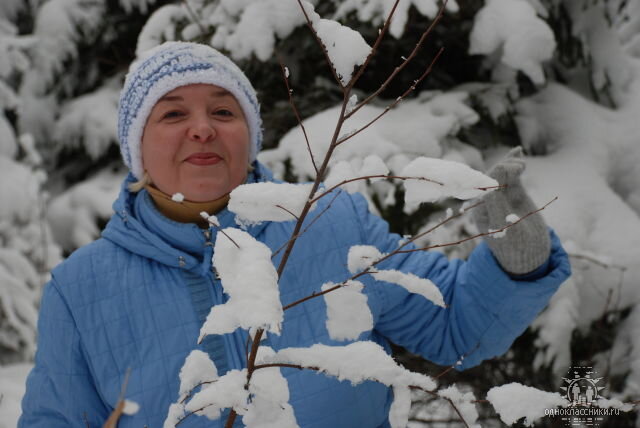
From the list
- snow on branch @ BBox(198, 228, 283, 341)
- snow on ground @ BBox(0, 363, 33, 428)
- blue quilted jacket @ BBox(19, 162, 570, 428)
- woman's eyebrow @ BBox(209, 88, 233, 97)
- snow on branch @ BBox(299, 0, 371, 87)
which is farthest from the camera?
snow on ground @ BBox(0, 363, 33, 428)

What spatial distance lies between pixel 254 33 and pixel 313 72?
2.16ft

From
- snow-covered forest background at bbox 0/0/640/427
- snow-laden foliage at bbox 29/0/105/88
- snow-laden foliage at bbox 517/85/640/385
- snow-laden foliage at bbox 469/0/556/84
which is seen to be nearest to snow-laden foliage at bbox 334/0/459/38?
snow-covered forest background at bbox 0/0/640/427

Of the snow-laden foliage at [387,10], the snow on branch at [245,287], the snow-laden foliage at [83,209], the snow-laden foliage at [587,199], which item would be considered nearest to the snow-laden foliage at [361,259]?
the snow on branch at [245,287]

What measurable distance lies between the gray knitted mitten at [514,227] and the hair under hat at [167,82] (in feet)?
2.46

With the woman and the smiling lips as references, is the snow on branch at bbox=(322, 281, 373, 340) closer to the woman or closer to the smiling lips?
the woman

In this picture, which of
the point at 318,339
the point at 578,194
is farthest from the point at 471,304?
the point at 578,194

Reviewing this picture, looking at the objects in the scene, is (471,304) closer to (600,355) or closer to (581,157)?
(600,355)

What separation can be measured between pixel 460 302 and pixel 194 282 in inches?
29.9

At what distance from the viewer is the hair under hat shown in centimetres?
163

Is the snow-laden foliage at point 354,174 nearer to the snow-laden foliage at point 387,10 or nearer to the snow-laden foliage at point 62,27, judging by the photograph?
the snow-laden foliage at point 387,10

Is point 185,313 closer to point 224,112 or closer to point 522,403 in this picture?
point 224,112

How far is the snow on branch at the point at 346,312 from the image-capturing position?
31.4 inches

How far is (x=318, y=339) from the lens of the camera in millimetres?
1564

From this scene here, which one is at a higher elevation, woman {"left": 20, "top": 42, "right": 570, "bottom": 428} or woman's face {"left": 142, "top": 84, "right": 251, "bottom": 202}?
woman's face {"left": 142, "top": 84, "right": 251, "bottom": 202}
